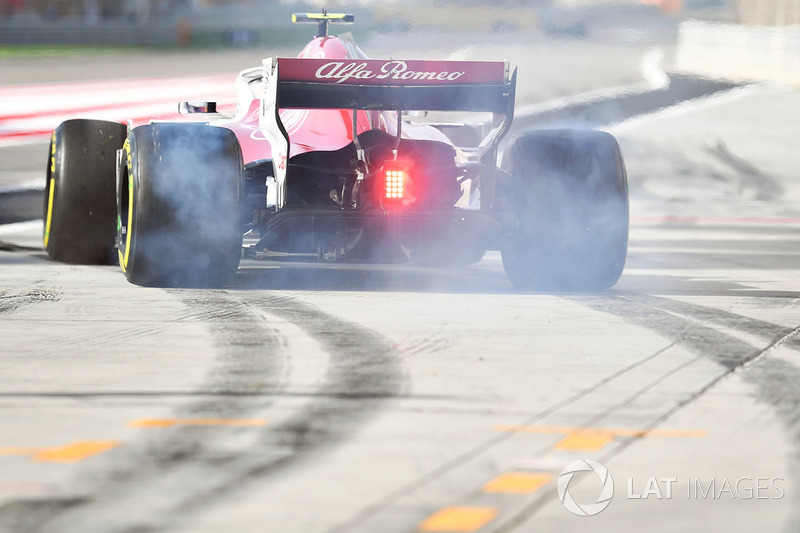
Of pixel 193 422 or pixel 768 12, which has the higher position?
pixel 768 12

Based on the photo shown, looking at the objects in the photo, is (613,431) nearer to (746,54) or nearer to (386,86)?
(386,86)

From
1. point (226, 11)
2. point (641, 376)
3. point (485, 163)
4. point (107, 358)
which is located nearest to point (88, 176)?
point (485, 163)

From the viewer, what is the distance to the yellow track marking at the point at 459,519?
409 cm

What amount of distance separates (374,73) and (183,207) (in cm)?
141

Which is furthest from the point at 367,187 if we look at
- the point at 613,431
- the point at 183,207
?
the point at 613,431

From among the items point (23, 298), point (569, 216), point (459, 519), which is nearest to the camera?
point (459, 519)

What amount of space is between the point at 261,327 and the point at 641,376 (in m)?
2.17

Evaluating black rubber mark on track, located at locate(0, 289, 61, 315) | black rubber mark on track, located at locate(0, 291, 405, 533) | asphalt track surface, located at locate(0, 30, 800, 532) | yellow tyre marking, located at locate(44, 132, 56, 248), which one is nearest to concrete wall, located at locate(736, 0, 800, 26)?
asphalt track surface, located at locate(0, 30, 800, 532)

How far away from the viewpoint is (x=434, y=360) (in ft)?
21.9

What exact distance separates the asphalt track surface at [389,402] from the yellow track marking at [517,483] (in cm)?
1

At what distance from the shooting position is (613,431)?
17.2 feet

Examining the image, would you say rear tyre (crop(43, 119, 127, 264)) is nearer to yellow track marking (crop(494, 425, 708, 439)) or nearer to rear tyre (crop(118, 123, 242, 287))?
rear tyre (crop(118, 123, 242, 287))

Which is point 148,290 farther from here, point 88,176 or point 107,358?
point 107,358

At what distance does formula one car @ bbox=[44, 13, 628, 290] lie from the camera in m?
8.85
